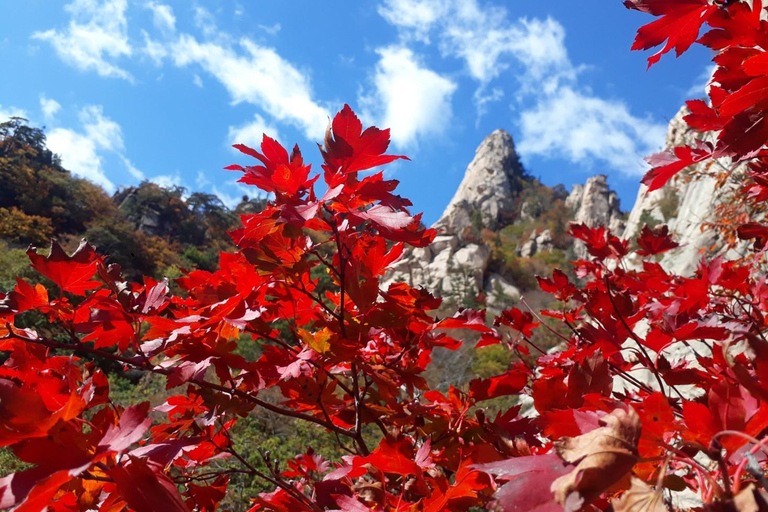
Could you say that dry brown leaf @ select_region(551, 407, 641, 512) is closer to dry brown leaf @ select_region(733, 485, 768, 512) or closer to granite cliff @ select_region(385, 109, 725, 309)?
dry brown leaf @ select_region(733, 485, 768, 512)

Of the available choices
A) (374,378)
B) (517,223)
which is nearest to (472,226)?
(517,223)

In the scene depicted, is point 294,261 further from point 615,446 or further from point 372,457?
point 615,446

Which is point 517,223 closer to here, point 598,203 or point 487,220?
point 487,220

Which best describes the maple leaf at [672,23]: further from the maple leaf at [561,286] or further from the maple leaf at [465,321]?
the maple leaf at [561,286]

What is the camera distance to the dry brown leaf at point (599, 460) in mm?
292

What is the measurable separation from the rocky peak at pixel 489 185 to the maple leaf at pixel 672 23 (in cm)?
2924

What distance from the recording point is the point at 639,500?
32 cm

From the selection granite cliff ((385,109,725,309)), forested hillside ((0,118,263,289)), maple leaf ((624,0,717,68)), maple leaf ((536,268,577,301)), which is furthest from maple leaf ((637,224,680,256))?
forested hillside ((0,118,263,289))

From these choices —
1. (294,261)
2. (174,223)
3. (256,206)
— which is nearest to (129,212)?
(174,223)

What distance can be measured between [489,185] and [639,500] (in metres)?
38.3

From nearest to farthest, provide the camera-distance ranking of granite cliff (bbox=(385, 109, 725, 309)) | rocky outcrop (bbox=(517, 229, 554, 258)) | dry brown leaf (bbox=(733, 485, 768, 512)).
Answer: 1. dry brown leaf (bbox=(733, 485, 768, 512))
2. granite cliff (bbox=(385, 109, 725, 309))
3. rocky outcrop (bbox=(517, 229, 554, 258))

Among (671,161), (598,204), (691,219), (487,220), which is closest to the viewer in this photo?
(671,161)

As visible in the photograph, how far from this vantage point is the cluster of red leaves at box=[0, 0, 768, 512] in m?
0.36

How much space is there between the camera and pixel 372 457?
71 centimetres
